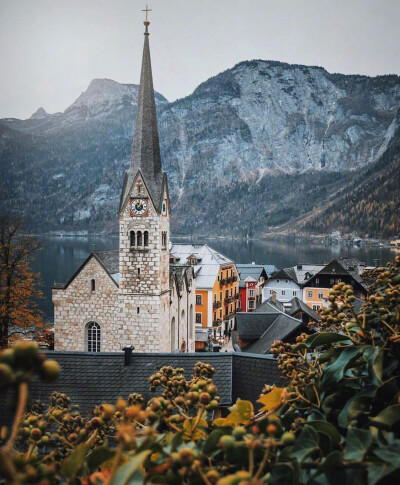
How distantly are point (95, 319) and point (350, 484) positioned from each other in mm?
24407

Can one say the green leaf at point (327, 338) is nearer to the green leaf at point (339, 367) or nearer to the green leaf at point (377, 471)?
the green leaf at point (339, 367)

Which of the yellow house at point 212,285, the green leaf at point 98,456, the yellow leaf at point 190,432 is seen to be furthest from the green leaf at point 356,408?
the yellow house at point 212,285

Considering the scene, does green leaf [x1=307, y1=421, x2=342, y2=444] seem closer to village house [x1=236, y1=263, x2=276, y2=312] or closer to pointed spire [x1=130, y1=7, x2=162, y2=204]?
pointed spire [x1=130, y1=7, x2=162, y2=204]

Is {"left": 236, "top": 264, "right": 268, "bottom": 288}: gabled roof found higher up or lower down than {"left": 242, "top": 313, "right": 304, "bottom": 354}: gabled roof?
lower down

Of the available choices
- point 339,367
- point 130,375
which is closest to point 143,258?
point 130,375

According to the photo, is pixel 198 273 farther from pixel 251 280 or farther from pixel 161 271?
pixel 161 271

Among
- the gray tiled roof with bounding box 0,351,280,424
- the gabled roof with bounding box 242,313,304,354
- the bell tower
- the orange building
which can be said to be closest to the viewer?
the gray tiled roof with bounding box 0,351,280,424

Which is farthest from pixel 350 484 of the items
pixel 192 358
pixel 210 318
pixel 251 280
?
pixel 251 280

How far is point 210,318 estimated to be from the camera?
44.5 metres

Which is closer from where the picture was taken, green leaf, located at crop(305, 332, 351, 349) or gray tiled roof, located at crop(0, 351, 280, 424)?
green leaf, located at crop(305, 332, 351, 349)

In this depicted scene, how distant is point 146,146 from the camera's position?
25891 millimetres

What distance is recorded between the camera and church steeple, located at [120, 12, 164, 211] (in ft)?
82.5

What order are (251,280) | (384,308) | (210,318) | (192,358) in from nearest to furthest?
(384,308)
(192,358)
(210,318)
(251,280)

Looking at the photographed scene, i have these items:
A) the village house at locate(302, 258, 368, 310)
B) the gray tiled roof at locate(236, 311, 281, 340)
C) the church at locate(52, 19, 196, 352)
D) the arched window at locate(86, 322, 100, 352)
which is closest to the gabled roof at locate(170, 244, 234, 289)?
the village house at locate(302, 258, 368, 310)
